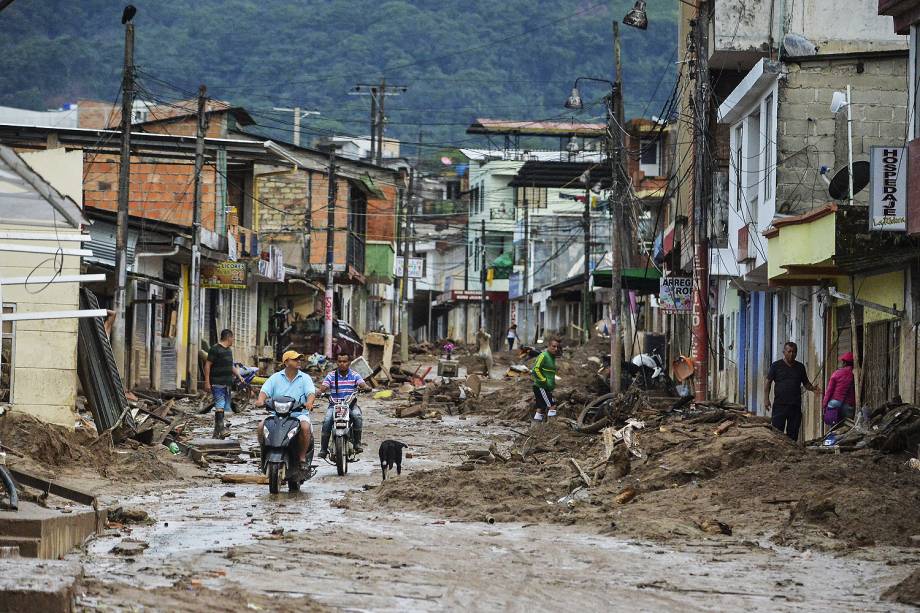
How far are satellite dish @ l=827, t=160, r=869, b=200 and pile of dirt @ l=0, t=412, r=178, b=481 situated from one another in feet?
36.5

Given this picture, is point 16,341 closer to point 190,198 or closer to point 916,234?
point 916,234

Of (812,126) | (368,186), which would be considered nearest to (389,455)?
(812,126)

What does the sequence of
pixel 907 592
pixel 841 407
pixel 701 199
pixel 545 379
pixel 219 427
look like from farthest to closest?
pixel 545 379
pixel 701 199
pixel 219 427
pixel 841 407
pixel 907 592

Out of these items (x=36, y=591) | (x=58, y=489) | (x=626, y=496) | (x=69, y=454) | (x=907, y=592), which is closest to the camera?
(x=36, y=591)

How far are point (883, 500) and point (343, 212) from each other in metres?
47.7

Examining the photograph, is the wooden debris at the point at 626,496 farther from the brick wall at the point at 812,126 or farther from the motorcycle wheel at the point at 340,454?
the brick wall at the point at 812,126

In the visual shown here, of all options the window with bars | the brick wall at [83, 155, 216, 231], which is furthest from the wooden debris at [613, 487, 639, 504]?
the brick wall at [83, 155, 216, 231]

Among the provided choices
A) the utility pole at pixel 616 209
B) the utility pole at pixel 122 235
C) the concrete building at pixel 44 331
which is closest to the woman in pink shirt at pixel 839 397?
the concrete building at pixel 44 331

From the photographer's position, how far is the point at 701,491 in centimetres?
1498

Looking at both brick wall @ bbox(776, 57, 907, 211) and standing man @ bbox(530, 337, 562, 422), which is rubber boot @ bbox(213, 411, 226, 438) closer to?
standing man @ bbox(530, 337, 562, 422)

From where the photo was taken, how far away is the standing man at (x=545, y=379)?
26688mm

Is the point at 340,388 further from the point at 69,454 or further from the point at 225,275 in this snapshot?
the point at 225,275

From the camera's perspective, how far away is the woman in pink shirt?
65.6ft

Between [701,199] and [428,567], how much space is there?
49.5ft
